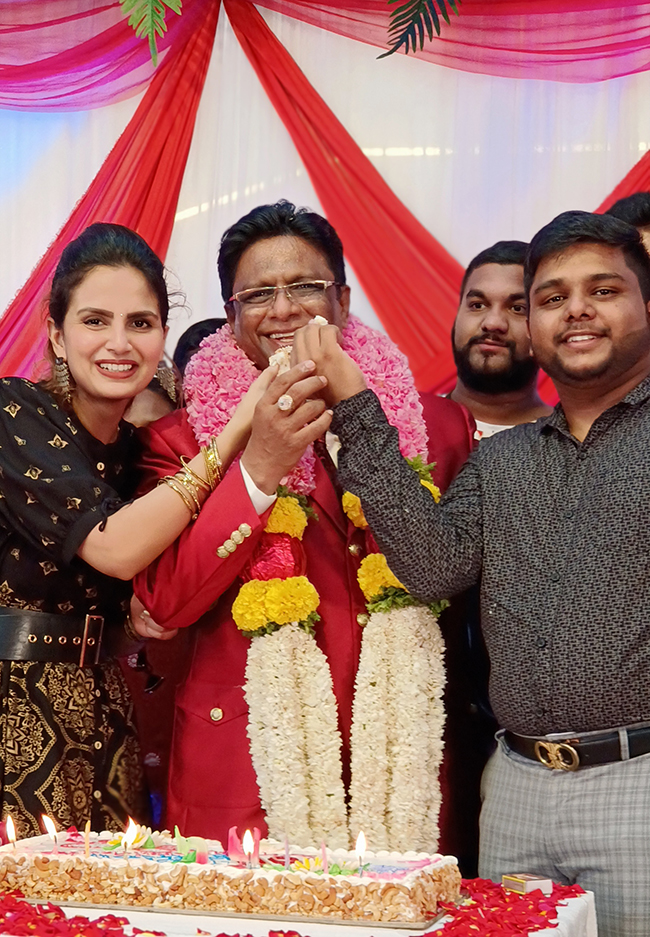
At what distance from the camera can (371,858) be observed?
76.8 inches

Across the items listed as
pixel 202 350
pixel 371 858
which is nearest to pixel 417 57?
pixel 202 350

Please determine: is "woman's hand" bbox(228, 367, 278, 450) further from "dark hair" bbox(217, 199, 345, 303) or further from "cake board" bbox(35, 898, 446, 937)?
"cake board" bbox(35, 898, 446, 937)

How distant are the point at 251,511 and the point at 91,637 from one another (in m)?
0.52

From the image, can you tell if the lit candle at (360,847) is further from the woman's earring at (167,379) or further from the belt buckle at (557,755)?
the woman's earring at (167,379)

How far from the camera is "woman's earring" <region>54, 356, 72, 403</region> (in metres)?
2.62

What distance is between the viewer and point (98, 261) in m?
2.65

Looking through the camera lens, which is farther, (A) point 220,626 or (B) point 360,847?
(A) point 220,626

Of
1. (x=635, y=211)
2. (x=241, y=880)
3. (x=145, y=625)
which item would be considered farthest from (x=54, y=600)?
(x=635, y=211)

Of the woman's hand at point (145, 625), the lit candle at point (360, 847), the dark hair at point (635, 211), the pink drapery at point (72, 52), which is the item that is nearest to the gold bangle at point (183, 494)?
the woman's hand at point (145, 625)

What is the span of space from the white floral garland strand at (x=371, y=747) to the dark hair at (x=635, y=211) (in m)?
1.76

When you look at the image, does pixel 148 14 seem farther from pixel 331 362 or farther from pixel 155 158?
pixel 331 362

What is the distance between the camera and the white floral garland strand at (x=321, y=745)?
2.38 metres

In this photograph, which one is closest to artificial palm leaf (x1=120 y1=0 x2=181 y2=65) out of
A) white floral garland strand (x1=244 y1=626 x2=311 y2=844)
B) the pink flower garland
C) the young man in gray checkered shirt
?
the pink flower garland

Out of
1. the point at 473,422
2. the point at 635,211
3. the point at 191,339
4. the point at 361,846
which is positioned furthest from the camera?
the point at 191,339
